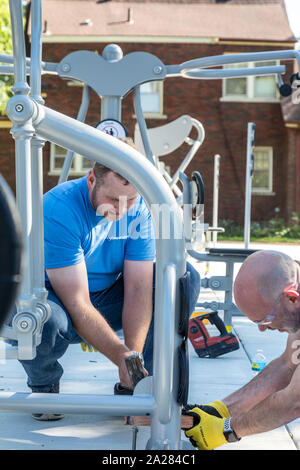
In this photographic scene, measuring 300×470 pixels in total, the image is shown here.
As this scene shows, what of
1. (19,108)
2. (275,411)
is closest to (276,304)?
(275,411)

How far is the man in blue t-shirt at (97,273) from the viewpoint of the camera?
214 cm

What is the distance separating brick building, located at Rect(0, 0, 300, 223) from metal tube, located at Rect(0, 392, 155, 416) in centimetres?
1521

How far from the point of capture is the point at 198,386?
2.76 meters

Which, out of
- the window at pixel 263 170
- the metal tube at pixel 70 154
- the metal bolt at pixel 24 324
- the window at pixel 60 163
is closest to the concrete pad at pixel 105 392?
the metal bolt at pixel 24 324

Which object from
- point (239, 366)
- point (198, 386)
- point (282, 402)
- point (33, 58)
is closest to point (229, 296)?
point (239, 366)

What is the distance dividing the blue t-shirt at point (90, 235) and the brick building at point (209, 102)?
14242 millimetres

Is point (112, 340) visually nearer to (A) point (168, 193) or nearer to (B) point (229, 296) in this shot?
(A) point (168, 193)

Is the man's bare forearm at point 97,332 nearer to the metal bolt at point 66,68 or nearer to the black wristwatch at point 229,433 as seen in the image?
the black wristwatch at point 229,433

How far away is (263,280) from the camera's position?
68.9 inches

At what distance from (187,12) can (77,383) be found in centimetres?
1662

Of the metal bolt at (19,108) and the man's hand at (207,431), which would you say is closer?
the metal bolt at (19,108)

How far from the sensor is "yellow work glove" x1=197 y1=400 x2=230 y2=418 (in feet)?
6.44

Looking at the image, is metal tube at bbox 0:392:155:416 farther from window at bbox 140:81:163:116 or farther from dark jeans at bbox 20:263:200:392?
window at bbox 140:81:163:116
